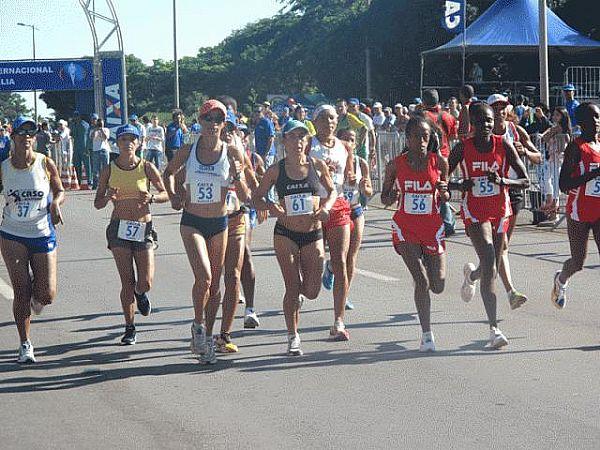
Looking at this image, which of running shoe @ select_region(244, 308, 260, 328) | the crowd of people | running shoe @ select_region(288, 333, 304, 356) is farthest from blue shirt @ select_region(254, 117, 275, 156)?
running shoe @ select_region(288, 333, 304, 356)

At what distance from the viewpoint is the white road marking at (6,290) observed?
13.1m

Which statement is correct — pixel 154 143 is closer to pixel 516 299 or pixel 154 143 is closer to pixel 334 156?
pixel 334 156

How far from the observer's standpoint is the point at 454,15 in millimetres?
30438

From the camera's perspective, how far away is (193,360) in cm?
920

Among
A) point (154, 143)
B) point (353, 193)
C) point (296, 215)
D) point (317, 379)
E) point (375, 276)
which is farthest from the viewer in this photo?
point (154, 143)

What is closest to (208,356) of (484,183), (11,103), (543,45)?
(484,183)

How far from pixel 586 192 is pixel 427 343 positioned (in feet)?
5.95

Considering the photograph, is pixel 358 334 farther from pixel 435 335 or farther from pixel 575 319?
pixel 575 319

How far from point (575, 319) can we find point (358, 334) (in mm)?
1916

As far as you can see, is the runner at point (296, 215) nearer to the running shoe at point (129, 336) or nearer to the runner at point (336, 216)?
the runner at point (336, 216)

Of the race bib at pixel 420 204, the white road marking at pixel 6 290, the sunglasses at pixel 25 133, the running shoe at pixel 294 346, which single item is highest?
the sunglasses at pixel 25 133

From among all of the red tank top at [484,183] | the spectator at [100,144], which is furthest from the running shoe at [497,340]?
the spectator at [100,144]

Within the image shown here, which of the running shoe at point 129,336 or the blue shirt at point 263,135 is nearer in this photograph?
the running shoe at point 129,336

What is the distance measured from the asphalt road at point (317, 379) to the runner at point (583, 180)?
791mm
